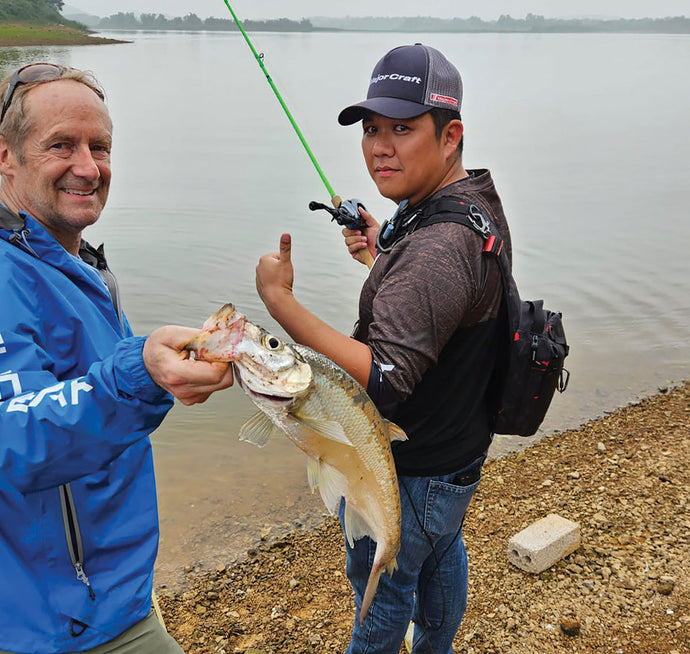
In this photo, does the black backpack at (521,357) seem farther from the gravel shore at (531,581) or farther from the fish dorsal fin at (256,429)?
the gravel shore at (531,581)

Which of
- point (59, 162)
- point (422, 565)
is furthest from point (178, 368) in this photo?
point (422, 565)

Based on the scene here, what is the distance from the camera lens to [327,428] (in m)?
2.50

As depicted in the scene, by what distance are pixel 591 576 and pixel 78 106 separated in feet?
14.4

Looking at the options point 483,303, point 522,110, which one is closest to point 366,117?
point 483,303

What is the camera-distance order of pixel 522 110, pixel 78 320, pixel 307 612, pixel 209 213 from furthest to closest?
pixel 522 110
pixel 209 213
pixel 307 612
pixel 78 320

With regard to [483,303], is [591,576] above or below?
below

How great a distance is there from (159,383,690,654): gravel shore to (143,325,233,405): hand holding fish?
10.0ft

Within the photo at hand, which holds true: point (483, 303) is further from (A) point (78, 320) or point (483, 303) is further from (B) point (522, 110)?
(B) point (522, 110)

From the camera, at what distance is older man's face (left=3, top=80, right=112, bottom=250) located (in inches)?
102

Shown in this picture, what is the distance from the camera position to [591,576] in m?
4.88

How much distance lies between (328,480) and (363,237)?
5.85 ft

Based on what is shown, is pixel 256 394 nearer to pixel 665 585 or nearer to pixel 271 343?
pixel 271 343

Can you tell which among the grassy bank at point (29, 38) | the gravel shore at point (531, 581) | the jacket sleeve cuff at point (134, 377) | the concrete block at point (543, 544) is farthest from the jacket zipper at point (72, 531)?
the grassy bank at point (29, 38)

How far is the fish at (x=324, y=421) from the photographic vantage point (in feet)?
6.92
